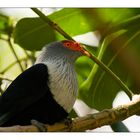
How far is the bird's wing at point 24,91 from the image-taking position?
154 cm

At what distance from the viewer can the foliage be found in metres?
1.62

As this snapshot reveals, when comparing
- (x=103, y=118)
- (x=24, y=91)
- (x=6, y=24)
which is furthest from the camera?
(x=6, y=24)

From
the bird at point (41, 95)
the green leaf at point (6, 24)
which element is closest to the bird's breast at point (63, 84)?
the bird at point (41, 95)

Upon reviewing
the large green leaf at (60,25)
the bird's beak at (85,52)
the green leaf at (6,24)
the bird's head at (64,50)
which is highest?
the green leaf at (6,24)

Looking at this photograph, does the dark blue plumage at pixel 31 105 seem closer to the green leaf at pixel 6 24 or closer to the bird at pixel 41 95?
the bird at pixel 41 95

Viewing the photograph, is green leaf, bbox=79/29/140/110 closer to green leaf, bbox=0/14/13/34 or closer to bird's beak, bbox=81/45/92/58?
bird's beak, bbox=81/45/92/58

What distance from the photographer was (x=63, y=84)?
1576 millimetres

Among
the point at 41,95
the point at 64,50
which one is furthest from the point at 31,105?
the point at 64,50

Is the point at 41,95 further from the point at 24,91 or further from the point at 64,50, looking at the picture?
the point at 64,50

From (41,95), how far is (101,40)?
0.26 m

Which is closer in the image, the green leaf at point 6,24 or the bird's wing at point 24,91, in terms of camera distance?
the bird's wing at point 24,91

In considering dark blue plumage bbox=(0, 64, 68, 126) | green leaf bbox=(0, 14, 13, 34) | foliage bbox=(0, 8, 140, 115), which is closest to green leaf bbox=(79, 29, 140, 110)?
foliage bbox=(0, 8, 140, 115)

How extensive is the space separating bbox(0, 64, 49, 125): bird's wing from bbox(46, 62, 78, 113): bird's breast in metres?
0.02
